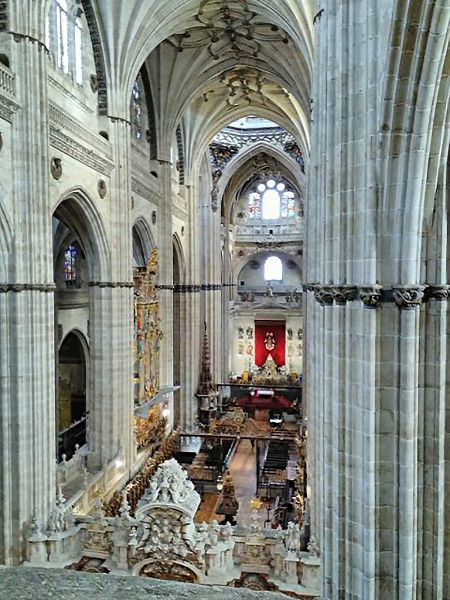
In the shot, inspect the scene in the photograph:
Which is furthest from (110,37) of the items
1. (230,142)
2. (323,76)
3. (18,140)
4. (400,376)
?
(230,142)

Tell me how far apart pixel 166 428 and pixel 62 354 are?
5.91 meters

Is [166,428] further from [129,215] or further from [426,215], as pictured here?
[426,215]

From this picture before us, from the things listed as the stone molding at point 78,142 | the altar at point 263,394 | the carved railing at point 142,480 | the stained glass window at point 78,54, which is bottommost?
the altar at point 263,394

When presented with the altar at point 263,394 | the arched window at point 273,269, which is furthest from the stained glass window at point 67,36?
the arched window at point 273,269

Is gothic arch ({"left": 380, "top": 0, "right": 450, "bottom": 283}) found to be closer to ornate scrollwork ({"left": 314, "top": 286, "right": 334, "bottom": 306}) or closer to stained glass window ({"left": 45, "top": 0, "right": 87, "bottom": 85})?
ornate scrollwork ({"left": 314, "top": 286, "right": 334, "bottom": 306})

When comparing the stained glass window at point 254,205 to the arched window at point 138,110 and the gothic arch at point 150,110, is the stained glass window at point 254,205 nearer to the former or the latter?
the gothic arch at point 150,110

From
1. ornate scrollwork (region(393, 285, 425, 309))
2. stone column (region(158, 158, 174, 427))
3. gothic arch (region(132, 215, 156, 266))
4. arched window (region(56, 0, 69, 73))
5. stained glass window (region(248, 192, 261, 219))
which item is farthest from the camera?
stained glass window (region(248, 192, 261, 219))

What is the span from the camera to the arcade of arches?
525cm

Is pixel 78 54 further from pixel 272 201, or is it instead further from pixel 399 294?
pixel 272 201

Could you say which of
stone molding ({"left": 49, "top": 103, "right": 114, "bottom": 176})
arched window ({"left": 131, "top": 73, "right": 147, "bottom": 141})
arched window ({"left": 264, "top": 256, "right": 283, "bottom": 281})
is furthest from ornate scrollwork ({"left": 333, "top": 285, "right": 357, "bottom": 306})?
arched window ({"left": 264, "top": 256, "right": 283, "bottom": 281})

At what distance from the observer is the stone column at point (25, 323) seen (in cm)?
927

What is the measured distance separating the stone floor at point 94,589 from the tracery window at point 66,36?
466 inches

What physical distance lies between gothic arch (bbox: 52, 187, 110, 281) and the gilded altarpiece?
3199 mm

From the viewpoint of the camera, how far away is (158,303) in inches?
733
